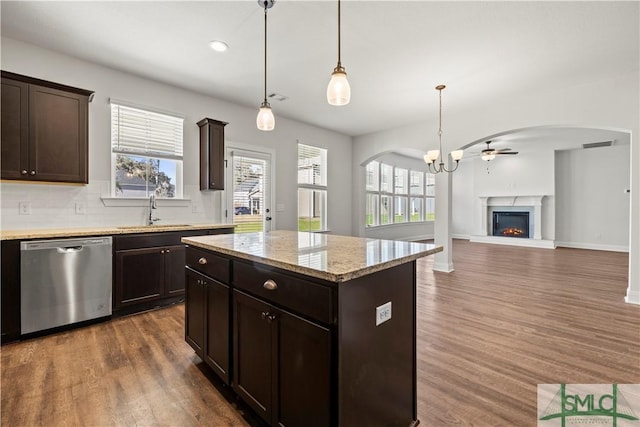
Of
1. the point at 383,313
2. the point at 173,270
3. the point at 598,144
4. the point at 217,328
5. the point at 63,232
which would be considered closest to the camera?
the point at 383,313

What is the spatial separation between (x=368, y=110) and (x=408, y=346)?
4.46 meters

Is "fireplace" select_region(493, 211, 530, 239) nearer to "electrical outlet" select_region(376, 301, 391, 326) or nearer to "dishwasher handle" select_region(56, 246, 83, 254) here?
"electrical outlet" select_region(376, 301, 391, 326)

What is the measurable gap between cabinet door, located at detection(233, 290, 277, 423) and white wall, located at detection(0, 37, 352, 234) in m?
2.88

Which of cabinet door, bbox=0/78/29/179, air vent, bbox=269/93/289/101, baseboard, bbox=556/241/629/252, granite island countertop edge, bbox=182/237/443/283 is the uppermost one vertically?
air vent, bbox=269/93/289/101

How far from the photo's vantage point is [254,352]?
158 cm

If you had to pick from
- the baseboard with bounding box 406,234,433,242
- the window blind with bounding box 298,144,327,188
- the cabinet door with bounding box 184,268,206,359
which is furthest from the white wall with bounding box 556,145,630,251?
the cabinet door with bounding box 184,268,206,359

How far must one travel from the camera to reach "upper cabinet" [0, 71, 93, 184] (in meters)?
2.78

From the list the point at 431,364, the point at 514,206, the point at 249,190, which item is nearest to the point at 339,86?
the point at 431,364

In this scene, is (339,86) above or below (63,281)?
above

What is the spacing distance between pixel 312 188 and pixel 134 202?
3333 mm

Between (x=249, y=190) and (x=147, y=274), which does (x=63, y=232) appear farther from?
(x=249, y=190)

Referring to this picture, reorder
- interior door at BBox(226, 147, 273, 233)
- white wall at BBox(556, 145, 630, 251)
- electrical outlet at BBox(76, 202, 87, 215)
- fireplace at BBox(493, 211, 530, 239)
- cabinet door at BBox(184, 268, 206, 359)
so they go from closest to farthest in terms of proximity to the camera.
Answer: cabinet door at BBox(184, 268, 206, 359), electrical outlet at BBox(76, 202, 87, 215), interior door at BBox(226, 147, 273, 233), white wall at BBox(556, 145, 630, 251), fireplace at BBox(493, 211, 530, 239)

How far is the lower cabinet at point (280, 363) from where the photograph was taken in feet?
3.97
